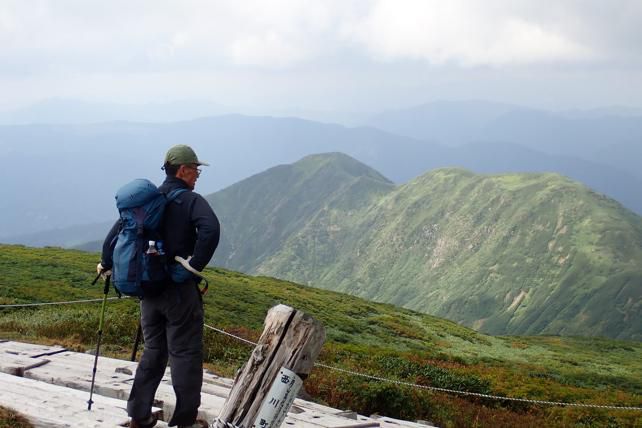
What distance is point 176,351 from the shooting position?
8.95m

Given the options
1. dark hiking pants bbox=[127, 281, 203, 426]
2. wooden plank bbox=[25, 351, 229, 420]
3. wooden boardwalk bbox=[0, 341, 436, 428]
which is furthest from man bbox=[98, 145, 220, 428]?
wooden plank bbox=[25, 351, 229, 420]

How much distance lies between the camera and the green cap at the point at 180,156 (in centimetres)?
930

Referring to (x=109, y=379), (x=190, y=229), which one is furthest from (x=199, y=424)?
(x=109, y=379)

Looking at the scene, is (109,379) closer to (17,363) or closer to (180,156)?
(17,363)

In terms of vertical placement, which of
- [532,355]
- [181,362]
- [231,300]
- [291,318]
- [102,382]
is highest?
[291,318]

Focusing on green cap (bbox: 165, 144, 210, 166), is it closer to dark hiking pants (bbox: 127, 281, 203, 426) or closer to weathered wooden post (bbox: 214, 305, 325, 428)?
dark hiking pants (bbox: 127, 281, 203, 426)

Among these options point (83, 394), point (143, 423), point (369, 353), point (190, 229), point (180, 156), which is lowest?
point (369, 353)

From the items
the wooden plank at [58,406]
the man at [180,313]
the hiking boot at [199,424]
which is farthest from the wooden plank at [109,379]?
the man at [180,313]

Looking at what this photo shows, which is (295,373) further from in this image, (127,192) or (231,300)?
(231,300)

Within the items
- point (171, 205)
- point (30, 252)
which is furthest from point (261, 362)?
point (30, 252)

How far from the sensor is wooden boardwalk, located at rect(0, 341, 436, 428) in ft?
30.9

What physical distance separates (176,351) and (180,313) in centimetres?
53

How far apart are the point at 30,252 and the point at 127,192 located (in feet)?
212

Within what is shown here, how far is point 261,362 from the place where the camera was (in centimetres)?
736
